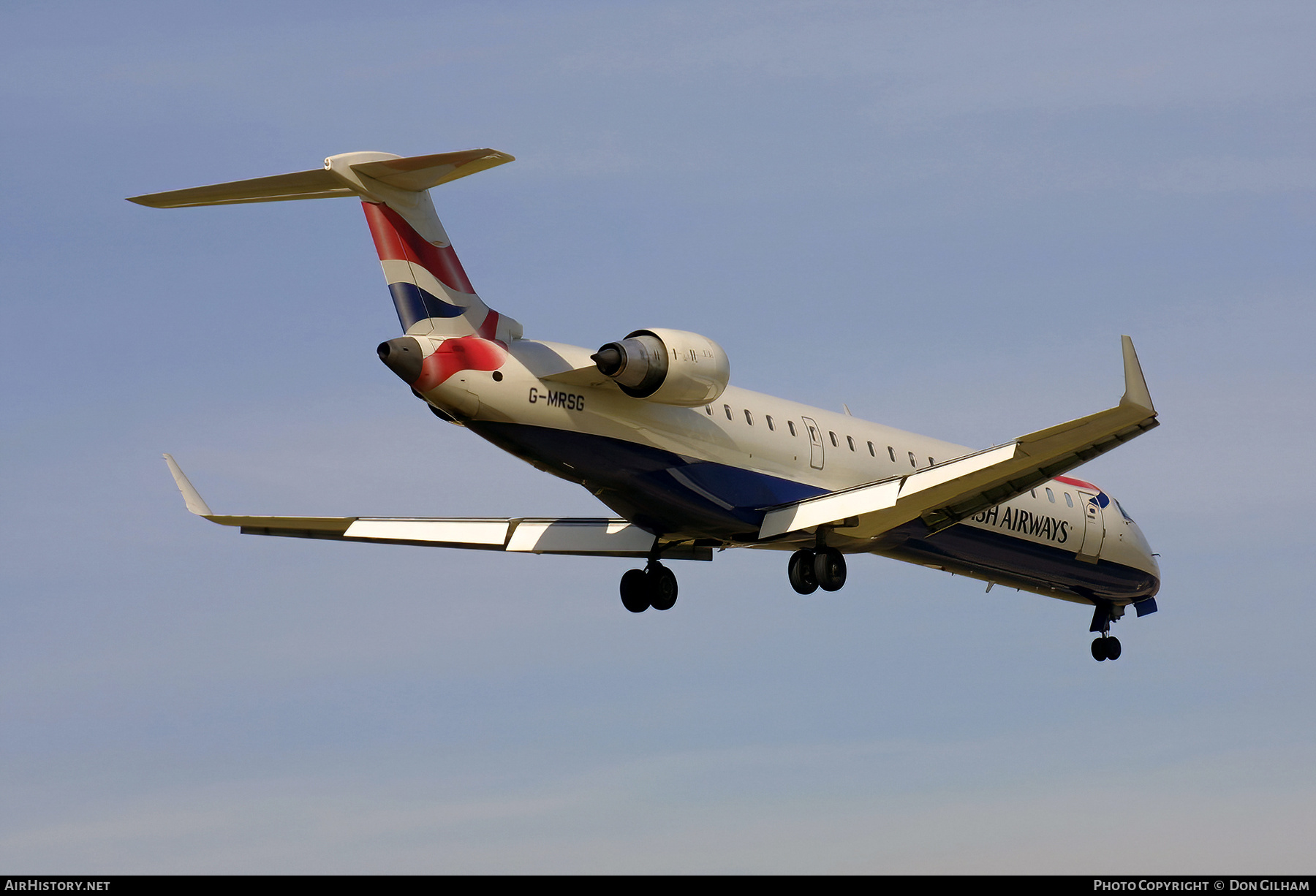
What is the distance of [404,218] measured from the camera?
2095cm

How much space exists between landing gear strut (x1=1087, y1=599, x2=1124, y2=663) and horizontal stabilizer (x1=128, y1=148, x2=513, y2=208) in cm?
1718

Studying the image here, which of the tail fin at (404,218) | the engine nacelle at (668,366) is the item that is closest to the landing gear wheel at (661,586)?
the engine nacelle at (668,366)

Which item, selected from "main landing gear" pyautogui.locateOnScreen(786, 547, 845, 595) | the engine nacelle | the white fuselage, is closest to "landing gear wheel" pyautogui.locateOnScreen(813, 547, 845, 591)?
"main landing gear" pyautogui.locateOnScreen(786, 547, 845, 595)

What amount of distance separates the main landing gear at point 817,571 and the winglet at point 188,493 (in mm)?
9275

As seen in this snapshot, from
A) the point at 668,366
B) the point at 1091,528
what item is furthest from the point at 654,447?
the point at 1091,528

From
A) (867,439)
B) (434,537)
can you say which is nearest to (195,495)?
(434,537)

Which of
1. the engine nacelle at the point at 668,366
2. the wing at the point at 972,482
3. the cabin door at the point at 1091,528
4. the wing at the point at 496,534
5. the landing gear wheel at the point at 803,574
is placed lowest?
the landing gear wheel at the point at 803,574

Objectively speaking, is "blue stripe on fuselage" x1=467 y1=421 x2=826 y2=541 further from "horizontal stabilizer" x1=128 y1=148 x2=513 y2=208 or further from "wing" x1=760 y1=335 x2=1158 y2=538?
"horizontal stabilizer" x1=128 y1=148 x2=513 y2=208

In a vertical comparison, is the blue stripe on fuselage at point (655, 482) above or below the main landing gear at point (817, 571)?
above

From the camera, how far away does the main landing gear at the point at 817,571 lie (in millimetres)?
23484

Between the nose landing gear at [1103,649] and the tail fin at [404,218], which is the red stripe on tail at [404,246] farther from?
the nose landing gear at [1103,649]

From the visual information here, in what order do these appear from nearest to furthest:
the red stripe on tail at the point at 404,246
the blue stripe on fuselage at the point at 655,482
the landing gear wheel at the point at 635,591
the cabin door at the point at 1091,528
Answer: the red stripe on tail at the point at 404,246 → the blue stripe on fuselage at the point at 655,482 → the landing gear wheel at the point at 635,591 → the cabin door at the point at 1091,528

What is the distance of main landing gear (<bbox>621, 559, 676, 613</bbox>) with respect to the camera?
2486 centimetres
